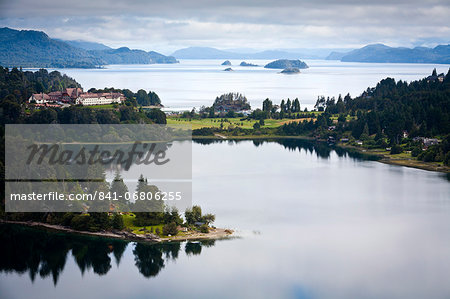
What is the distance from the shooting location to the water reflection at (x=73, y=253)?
17844 millimetres

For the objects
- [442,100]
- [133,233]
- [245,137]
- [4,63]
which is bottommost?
[133,233]

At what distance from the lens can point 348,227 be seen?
69.5 feet

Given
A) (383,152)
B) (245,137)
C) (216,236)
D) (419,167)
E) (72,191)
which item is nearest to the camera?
(216,236)

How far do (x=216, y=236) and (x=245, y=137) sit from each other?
25.4 m

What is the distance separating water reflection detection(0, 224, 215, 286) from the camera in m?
17.8

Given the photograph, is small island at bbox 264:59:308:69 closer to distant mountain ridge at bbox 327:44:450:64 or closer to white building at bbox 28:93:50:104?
distant mountain ridge at bbox 327:44:450:64

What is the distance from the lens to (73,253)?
1891 cm

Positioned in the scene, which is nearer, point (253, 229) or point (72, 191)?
point (253, 229)

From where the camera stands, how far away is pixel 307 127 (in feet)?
150

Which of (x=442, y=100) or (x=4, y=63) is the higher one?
(x=4, y=63)

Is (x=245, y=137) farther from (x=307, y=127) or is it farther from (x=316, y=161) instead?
(x=316, y=161)

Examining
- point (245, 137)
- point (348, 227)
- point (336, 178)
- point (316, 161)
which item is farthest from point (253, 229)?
point (245, 137)

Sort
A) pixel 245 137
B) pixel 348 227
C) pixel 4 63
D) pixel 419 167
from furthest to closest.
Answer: pixel 4 63 → pixel 245 137 → pixel 419 167 → pixel 348 227

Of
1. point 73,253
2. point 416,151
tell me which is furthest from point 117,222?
point 416,151
